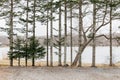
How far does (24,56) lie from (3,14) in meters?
4.31

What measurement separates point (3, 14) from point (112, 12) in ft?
31.9

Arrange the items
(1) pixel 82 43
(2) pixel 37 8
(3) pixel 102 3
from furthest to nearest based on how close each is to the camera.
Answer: (2) pixel 37 8
(1) pixel 82 43
(3) pixel 102 3

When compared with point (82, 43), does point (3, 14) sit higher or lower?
higher

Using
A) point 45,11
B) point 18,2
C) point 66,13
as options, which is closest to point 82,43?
point 66,13

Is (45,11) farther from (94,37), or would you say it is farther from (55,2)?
(94,37)

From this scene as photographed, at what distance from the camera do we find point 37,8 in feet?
85.9

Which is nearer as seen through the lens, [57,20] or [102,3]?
[102,3]

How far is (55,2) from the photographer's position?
2488 cm

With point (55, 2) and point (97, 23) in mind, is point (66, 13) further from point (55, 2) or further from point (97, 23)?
point (97, 23)

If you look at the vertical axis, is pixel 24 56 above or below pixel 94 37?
below

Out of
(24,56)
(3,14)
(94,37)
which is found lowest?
(24,56)

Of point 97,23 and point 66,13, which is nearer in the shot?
point 97,23

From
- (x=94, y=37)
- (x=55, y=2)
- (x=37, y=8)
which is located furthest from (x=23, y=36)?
(x=94, y=37)

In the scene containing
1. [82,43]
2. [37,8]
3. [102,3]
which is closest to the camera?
[102,3]
